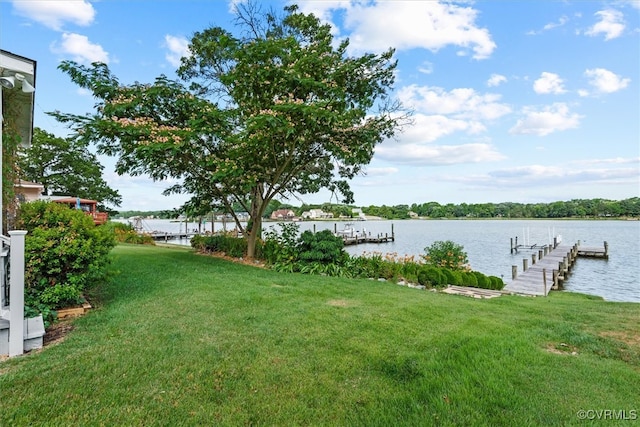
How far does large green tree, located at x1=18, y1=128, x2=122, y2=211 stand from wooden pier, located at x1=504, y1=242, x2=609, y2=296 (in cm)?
2577

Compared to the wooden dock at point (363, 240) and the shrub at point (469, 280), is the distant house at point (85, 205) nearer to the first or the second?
the shrub at point (469, 280)

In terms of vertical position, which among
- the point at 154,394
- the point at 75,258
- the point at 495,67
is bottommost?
the point at 154,394

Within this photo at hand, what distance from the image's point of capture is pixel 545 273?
42.0ft

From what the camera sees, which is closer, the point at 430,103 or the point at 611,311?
the point at 611,311

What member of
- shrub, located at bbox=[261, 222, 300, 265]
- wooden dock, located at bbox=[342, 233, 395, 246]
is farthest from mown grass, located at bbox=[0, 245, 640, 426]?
wooden dock, located at bbox=[342, 233, 395, 246]

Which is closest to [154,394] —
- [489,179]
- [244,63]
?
[244,63]

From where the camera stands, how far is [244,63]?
26.4 feet

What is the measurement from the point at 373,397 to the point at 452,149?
23.2 metres

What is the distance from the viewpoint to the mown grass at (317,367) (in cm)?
221

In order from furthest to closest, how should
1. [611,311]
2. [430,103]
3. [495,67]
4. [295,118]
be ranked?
[430,103], [495,67], [295,118], [611,311]

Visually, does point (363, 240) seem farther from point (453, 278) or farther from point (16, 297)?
point (16, 297)

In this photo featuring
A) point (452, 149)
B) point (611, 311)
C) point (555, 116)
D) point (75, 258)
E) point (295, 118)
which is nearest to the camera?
point (75, 258)

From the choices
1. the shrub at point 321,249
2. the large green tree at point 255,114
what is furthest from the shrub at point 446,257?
the large green tree at point 255,114

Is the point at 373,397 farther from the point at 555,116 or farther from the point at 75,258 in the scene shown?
the point at 555,116
